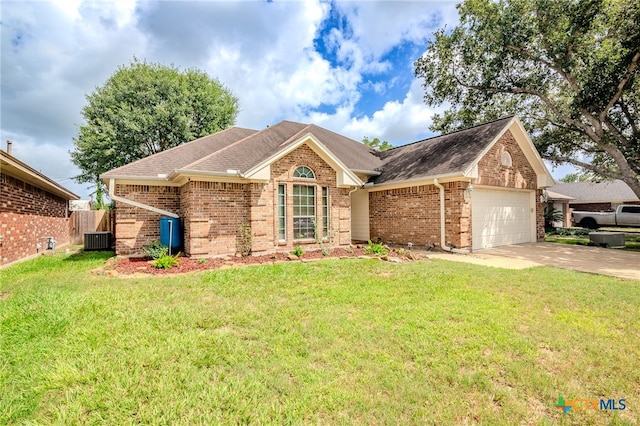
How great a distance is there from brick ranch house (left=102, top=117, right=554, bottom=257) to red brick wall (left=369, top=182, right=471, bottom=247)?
1.6 inches

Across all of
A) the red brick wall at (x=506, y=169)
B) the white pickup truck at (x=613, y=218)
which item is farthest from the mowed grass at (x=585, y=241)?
the white pickup truck at (x=613, y=218)

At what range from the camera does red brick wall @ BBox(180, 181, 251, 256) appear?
909 cm

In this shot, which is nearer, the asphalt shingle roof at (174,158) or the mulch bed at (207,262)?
the mulch bed at (207,262)

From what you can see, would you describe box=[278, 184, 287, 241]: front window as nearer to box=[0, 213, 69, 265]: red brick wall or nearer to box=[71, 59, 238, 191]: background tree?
box=[0, 213, 69, 265]: red brick wall

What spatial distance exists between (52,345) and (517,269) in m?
9.72

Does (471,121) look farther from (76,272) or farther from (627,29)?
(76,272)

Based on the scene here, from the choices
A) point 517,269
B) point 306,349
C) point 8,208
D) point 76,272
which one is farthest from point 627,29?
point 8,208

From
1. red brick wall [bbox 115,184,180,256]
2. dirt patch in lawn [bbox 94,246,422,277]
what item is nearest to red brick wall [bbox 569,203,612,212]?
dirt patch in lawn [bbox 94,246,422,277]

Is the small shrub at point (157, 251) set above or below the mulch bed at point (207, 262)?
above

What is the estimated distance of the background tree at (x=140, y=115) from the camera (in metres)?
20.5

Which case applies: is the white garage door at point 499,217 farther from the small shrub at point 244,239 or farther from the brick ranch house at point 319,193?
the small shrub at point 244,239

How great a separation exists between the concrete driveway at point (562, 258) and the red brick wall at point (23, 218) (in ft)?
44.1

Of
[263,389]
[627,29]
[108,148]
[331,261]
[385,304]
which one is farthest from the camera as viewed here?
[108,148]

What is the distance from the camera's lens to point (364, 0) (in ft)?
30.7
